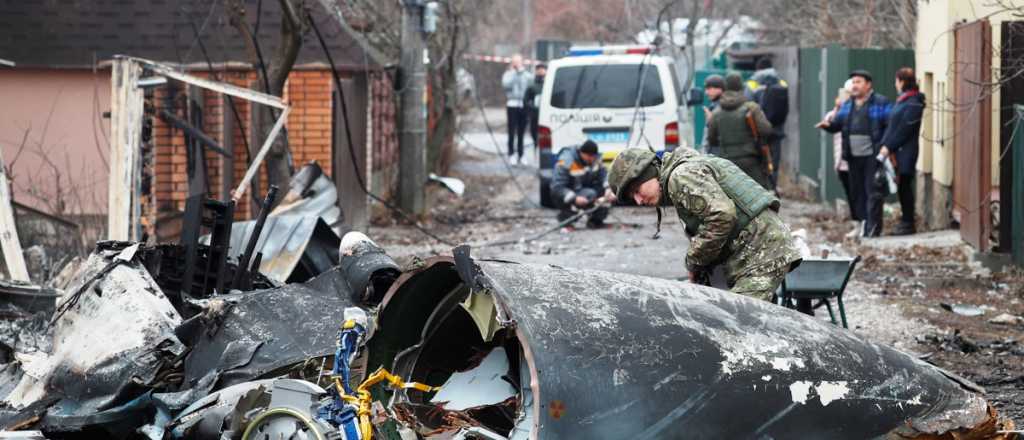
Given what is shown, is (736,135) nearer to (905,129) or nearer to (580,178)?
(905,129)

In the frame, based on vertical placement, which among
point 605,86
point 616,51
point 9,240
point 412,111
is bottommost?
point 9,240

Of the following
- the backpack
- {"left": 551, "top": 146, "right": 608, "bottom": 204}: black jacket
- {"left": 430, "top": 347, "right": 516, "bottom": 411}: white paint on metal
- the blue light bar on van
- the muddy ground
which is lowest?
the muddy ground

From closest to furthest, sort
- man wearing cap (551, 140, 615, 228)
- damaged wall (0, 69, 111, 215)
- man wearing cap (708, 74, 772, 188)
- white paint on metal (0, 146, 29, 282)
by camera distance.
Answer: white paint on metal (0, 146, 29, 282), man wearing cap (708, 74, 772, 188), damaged wall (0, 69, 111, 215), man wearing cap (551, 140, 615, 228)

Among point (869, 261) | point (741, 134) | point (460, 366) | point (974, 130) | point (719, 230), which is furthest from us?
point (741, 134)

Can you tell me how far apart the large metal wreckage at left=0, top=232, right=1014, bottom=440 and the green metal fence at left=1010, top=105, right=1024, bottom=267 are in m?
6.17

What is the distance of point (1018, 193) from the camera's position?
1124 centimetres

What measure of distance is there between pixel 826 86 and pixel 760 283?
12381 mm

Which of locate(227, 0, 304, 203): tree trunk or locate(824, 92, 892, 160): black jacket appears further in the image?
locate(824, 92, 892, 160): black jacket

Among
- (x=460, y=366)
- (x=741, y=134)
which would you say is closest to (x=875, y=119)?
(x=741, y=134)

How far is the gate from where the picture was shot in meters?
11.8

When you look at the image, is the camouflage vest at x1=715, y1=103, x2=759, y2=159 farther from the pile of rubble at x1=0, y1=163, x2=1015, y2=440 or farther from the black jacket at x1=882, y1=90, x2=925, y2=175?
the pile of rubble at x1=0, y1=163, x2=1015, y2=440

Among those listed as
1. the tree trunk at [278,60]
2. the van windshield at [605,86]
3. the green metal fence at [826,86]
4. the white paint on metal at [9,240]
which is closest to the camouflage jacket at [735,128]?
the green metal fence at [826,86]

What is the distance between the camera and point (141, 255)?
7402 millimetres

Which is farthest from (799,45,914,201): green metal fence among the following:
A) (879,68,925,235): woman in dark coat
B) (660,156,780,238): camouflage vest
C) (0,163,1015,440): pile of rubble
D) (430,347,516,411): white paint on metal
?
(430,347,516,411): white paint on metal
